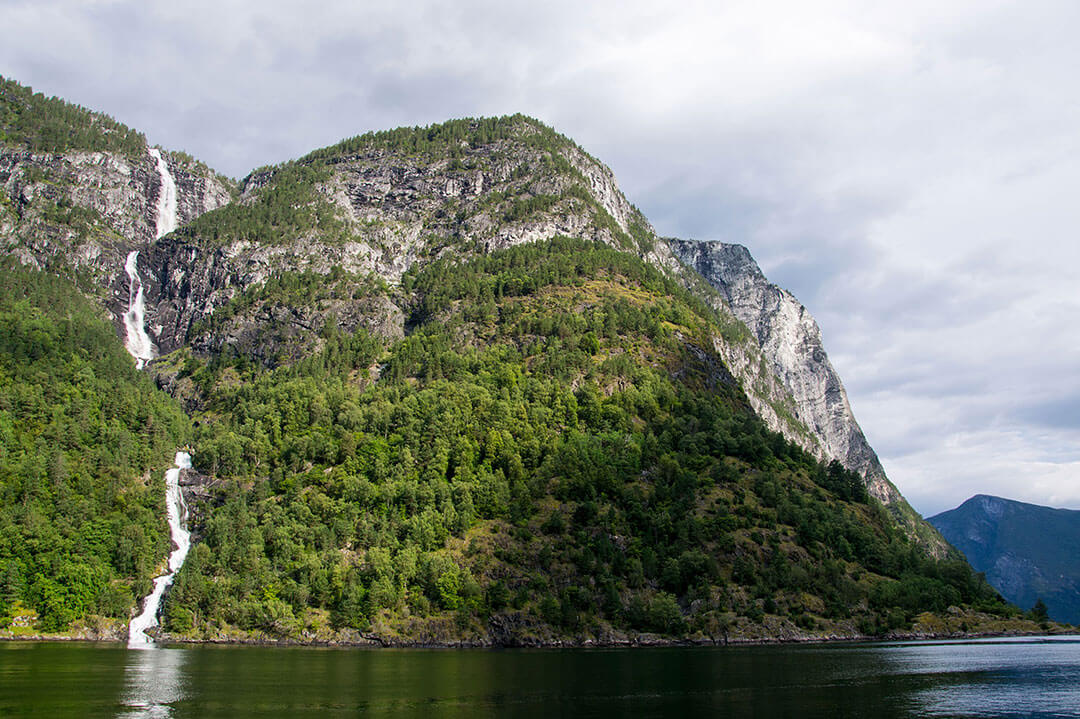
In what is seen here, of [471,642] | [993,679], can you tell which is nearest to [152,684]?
[471,642]

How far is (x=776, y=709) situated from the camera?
60938 mm

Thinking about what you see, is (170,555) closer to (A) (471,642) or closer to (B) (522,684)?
(A) (471,642)

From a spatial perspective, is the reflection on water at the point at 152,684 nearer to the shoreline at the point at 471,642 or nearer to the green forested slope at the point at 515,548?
the shoreline at the point at 471,642

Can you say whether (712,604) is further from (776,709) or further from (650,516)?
(776,709)

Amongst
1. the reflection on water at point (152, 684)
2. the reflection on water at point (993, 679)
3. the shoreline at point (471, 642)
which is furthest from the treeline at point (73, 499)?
the reflection on water at point (993, 679)

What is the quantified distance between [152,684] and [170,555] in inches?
3914

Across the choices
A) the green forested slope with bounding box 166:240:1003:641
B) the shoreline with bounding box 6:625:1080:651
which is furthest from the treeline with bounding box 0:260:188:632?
the green forested slope with bounding box 166:240:1003:641

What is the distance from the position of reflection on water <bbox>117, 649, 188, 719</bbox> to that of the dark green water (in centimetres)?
20

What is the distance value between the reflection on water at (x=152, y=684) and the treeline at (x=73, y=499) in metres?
39.0

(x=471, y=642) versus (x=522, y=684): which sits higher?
(x=522, y=684)

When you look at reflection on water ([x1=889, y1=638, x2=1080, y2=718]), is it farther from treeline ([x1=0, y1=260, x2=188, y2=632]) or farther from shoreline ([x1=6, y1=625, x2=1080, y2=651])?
treeline ([x1=0, y1=260, x2=188, y2=632])

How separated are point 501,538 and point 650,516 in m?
37.0

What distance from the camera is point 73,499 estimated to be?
159375mm

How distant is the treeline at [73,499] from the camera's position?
13800cm
